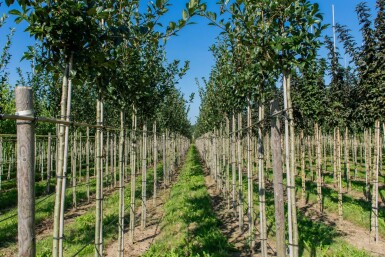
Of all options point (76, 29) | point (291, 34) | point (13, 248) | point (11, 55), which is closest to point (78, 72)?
point (76, 29)

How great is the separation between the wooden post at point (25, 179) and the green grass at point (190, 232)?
4.10m

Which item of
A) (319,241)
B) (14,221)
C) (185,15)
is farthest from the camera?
(14,221)

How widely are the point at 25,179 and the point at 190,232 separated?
628cm

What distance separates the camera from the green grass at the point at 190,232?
6543mm

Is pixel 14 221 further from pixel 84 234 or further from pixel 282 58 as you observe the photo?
pixel 282 58

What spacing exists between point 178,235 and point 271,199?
455 cm

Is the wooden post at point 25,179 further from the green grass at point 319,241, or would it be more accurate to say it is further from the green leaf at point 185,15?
the green grass at point 319,241

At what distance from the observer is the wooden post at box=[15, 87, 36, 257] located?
212cm

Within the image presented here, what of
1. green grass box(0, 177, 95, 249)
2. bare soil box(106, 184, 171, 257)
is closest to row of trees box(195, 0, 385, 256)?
bare soil box(106, 184, 171, 257)

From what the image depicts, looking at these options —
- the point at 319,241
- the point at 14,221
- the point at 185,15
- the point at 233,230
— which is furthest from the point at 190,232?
the point at 185,15

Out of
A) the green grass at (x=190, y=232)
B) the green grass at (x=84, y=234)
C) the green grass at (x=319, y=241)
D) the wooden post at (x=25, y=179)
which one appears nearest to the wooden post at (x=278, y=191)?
the green grass at (x=190, y=232)

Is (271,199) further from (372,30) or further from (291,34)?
(291,34)

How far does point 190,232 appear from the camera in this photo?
25.9ft

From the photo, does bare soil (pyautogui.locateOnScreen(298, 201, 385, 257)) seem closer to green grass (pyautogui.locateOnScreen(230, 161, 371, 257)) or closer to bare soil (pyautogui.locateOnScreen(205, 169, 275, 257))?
green grass (pyautogui.locateOnScreen(230, 161, 371, 257))
